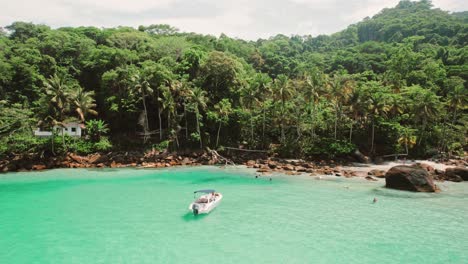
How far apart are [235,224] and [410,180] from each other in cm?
2144

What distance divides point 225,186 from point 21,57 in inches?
2076

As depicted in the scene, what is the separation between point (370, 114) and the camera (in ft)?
179

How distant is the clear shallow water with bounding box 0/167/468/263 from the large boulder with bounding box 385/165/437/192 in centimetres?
151

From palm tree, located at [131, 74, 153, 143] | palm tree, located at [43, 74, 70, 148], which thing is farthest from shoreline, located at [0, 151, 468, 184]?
palm tree, located at [131, 74, 153, 143]

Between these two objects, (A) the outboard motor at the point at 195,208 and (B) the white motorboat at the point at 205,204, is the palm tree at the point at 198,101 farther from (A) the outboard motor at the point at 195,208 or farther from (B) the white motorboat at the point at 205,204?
(A) the outboard motor at the point at 195,208

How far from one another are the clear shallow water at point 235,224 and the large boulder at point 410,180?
1.51m

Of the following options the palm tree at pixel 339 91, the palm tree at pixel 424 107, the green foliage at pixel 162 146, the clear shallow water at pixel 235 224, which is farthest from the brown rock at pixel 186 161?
the palm tree at pixel 424 107

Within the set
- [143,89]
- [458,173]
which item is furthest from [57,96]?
[458,173]

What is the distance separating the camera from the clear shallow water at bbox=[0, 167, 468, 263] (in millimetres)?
18453

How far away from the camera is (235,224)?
76.4 ft

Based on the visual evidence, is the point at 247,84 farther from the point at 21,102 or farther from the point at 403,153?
the point at 21,102

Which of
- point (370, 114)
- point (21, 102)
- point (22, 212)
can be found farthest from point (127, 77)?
point (370, 114)

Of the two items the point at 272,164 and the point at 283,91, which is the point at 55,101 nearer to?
the point at 272,164

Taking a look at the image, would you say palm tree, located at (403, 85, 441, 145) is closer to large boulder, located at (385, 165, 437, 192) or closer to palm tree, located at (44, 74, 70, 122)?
large boulder, located at (385, 165, 437, 192)
